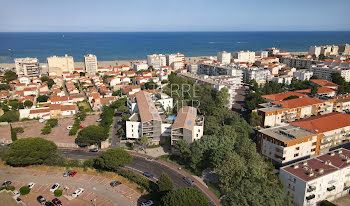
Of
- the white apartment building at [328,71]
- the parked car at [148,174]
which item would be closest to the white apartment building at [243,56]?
the white apartment building at [328,71]

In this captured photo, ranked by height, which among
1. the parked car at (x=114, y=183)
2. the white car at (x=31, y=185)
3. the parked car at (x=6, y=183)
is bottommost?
the parked car at (x=114, y=183)

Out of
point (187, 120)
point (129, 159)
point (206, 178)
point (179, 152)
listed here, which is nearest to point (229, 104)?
point (187, 120)

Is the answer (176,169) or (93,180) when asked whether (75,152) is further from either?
(176,169)

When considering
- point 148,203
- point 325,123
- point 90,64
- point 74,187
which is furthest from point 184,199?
point 90,64

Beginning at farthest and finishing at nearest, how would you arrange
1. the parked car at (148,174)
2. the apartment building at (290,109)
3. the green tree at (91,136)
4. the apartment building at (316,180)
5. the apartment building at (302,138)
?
the apartment building at (290,109) < the green tree at (91,136) < the apartment building at (302,138) < the parked car at (148,174) < the apartment building at (316,180)

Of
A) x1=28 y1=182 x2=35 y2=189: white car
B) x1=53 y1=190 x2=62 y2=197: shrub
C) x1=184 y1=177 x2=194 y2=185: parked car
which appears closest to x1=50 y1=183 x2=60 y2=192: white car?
x1=53 y1=190 x2=62 y2=197: shrub

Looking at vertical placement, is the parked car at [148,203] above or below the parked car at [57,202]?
below

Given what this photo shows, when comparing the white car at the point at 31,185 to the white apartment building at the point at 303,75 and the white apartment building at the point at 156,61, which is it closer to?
the white apartment building at the point at 303,75

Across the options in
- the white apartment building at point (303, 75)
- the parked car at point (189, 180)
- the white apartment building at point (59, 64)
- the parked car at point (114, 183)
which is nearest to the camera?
the parked car at point (114, 183)
